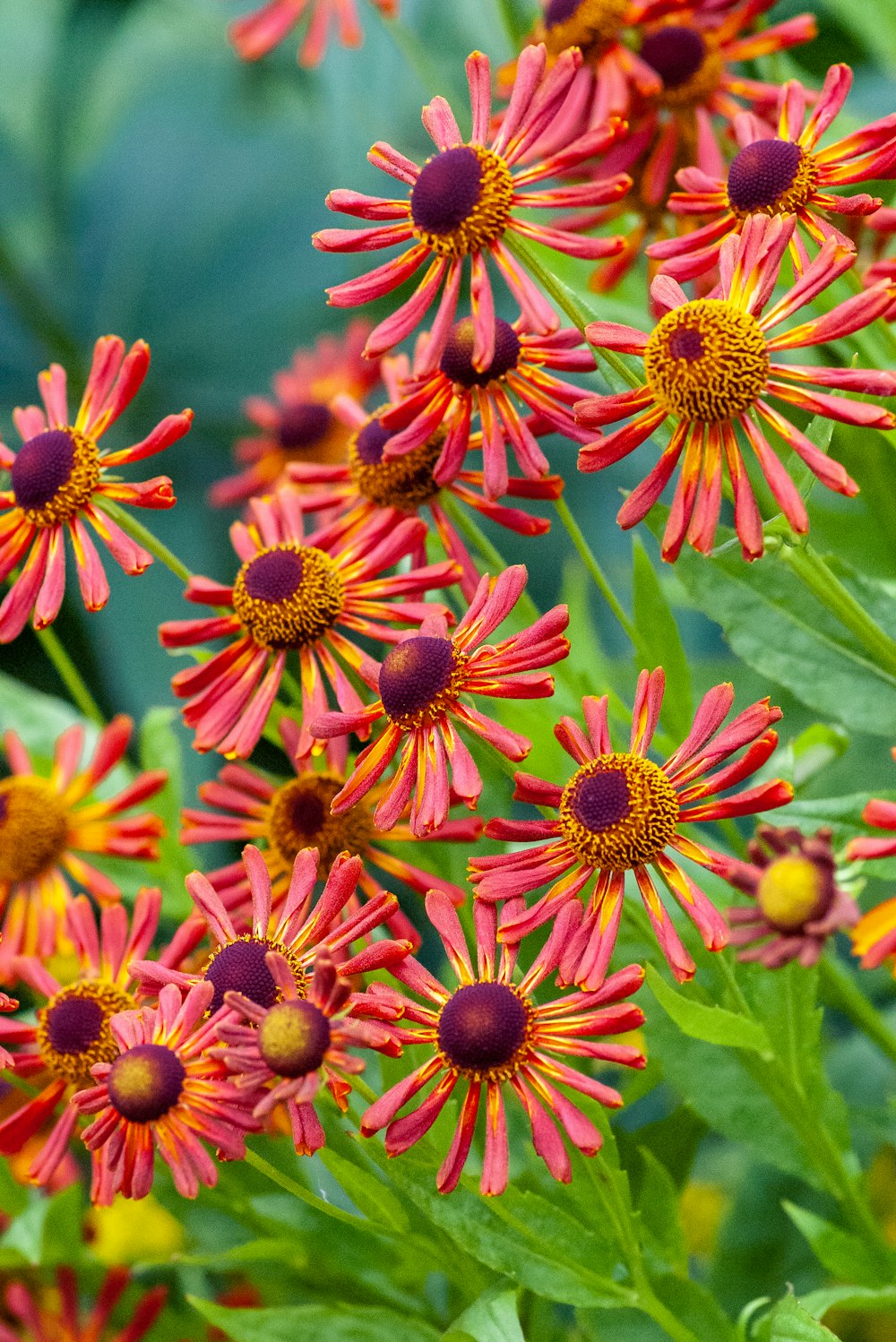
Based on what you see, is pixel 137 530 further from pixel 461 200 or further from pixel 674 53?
pixel 674 53

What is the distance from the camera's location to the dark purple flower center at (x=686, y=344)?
40 centimetres

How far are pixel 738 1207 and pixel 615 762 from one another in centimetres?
30

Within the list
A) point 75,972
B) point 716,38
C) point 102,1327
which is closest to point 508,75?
point 716,38

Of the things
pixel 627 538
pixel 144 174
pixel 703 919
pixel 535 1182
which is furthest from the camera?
pixel 144 174

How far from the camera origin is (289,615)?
0.50 metres

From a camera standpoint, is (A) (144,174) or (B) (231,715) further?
(A) (144,174)

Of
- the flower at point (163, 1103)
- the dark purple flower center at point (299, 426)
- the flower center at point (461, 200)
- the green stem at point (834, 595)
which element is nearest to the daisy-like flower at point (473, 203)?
the flower center at point (461, 200)

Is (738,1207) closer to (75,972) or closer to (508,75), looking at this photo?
(75,972)

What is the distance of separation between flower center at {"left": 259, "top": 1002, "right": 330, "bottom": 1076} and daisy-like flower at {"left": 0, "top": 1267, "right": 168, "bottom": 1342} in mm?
291

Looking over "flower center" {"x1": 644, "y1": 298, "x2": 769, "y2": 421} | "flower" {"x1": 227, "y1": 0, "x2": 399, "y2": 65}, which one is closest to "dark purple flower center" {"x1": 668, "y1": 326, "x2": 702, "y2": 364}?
"flower center" {"x1": 644, "y1": 298, "x2": 769, "y2": 421}

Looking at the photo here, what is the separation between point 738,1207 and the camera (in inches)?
25.3

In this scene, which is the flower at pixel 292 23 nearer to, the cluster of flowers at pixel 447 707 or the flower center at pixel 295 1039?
the cluster of flowers at pixel 447 707

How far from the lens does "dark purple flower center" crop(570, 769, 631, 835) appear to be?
0.42m

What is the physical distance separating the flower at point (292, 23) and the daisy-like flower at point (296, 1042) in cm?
76
